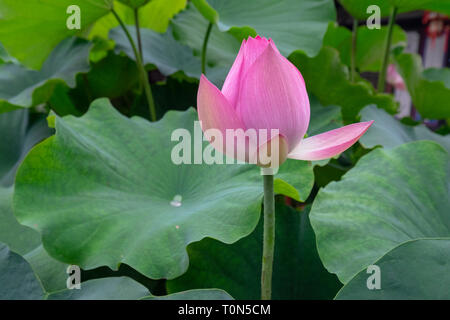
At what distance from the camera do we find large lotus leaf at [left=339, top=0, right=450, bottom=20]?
2.64ft

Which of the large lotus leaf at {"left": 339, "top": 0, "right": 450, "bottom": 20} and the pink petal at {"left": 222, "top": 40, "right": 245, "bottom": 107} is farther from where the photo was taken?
the large lotus leaf at {"left": 339, "top": 0, "right": 450, "bottom": 20}

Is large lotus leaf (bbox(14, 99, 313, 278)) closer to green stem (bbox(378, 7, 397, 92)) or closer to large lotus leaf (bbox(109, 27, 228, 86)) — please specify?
large lotus leaf (bbox(109, 27, 228, 86))

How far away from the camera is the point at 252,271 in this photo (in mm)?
500

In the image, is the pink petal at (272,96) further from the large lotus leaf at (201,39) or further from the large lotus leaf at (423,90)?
the large lotus leaf at (423,90)

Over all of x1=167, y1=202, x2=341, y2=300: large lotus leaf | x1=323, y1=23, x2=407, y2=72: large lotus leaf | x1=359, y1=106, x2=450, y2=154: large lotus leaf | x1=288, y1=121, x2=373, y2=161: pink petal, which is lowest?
x1=167, y1=202, x2=341, y2=300: large lotus leaf

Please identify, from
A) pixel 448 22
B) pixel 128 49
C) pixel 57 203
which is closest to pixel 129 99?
pixel 128 49

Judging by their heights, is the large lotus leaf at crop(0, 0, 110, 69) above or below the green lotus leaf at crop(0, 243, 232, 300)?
above

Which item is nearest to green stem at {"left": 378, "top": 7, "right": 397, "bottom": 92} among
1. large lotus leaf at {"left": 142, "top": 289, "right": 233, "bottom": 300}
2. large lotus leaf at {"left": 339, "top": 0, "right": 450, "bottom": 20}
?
large lotus leaf at {"left": 339, "top": 0, "right": 450, "bottom": 20}

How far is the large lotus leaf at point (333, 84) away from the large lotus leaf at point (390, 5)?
108mm

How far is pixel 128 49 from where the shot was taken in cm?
89

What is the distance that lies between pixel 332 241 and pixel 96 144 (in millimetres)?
359

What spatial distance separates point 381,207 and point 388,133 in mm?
304

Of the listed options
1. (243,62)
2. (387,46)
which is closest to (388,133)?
(387,46)

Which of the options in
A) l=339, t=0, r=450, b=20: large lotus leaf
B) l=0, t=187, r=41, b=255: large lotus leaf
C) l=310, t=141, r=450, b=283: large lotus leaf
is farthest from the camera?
l=339, t=0, r=450, b=20: large lotus leaf
